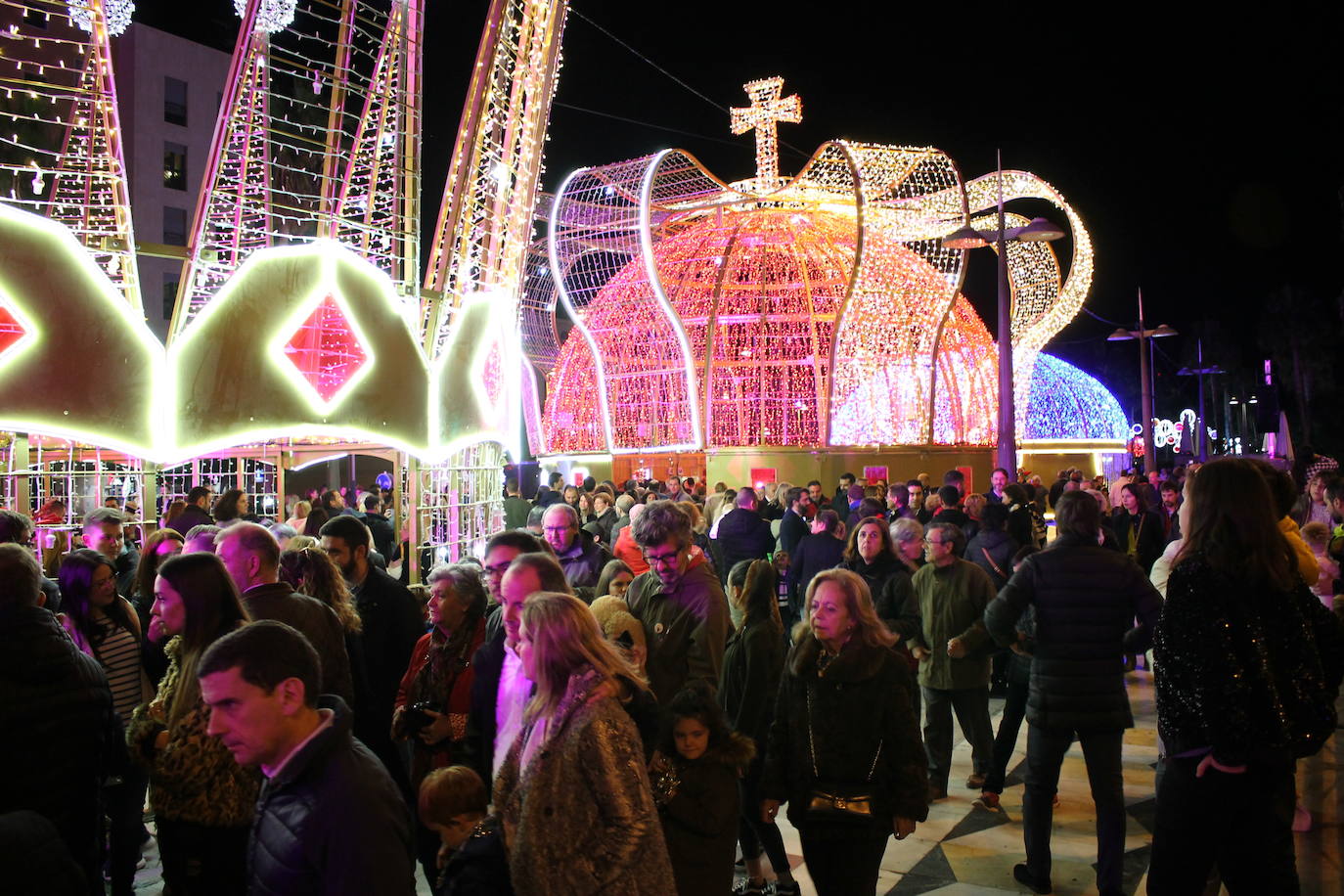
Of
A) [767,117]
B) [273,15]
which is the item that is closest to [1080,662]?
[273,15]

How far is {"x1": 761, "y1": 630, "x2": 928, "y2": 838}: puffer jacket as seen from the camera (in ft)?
12.0

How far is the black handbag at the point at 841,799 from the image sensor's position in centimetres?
363

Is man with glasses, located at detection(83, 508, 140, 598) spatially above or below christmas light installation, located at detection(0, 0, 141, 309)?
below

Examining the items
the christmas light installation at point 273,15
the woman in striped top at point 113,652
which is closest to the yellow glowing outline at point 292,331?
the christmas light installation at point 273,15

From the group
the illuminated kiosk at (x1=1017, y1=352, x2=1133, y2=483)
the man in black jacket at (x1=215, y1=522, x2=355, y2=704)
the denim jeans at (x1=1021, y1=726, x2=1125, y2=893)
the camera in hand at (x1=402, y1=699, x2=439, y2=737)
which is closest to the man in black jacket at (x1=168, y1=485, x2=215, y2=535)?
the man in black jacket at (x1=215, y1=522, x2=355, y2=704)

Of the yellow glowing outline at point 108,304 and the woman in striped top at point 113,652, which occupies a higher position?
the yellow glowing outline at point 108,304

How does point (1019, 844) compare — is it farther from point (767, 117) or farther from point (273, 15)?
point (767, 117)

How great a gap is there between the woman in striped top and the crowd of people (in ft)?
0.05

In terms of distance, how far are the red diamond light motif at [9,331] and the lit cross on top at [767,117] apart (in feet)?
61.8

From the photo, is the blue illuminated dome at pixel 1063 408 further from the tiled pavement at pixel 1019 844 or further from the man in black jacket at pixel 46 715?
the man in black jacket at pixel 46 715

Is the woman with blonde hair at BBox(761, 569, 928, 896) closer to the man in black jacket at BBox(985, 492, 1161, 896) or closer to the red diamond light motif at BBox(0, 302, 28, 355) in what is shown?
the man in black jacket at BBox(985, 492, 1161, 896)

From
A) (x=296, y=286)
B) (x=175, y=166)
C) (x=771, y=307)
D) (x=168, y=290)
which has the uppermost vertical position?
(x=175, y=166)

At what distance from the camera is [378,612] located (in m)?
4.85

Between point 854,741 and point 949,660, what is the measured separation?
279cm
